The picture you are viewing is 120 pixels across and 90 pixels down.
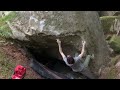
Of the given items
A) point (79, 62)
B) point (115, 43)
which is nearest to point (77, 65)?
point (79, 62)

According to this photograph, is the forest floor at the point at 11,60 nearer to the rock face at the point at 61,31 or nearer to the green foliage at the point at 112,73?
the rock face at the point at 61,31

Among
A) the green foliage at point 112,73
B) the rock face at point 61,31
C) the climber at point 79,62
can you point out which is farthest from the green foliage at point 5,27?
the green foliage at point 112,73

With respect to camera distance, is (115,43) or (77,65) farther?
(115,43)

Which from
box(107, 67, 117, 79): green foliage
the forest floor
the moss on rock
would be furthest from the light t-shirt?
the moss on rock

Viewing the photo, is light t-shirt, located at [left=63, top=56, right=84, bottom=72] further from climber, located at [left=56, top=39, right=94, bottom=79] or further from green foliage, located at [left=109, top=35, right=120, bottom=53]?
green foliage, located at [left=109, top=35, right=120, bottom=53]

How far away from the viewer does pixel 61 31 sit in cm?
1073

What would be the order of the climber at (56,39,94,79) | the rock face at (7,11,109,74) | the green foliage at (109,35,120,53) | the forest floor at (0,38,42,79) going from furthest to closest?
the green foliage at (109,35,120,53)
the forest floor at (0,38,42,79)
the rock face at (7,11,109,74)
the climber at (56,39,94,79)

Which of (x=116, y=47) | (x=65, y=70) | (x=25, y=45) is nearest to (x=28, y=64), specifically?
(x=25, y=45)

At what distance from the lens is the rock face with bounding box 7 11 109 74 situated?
10.7m

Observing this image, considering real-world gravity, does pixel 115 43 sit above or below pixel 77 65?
below

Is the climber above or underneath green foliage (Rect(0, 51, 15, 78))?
above

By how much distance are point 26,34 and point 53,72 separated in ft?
5.86

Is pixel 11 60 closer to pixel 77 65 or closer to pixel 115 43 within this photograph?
pixel 77 65
